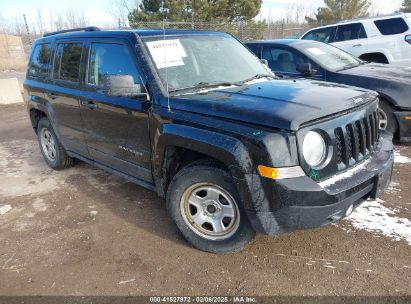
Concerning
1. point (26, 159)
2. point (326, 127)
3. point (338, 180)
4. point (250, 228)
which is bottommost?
point (26, 159)

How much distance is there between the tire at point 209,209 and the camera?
9.23 ft

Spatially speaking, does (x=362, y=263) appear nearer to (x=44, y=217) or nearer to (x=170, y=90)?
(x=170, y=90)

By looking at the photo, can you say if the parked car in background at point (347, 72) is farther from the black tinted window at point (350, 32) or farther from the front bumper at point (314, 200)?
the black tinted window at point (350, 32)

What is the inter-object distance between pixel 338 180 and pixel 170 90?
1601 mm

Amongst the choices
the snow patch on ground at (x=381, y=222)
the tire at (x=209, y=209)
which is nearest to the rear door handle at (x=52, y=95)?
the tire at (x=209, y=209)

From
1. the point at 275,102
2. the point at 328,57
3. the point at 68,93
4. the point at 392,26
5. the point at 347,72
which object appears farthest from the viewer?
the point at 392,26

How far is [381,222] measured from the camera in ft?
11.3

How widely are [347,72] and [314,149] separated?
12.5 ft

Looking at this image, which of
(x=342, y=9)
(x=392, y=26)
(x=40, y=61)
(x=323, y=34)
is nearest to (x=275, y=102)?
(x=40, y=61)

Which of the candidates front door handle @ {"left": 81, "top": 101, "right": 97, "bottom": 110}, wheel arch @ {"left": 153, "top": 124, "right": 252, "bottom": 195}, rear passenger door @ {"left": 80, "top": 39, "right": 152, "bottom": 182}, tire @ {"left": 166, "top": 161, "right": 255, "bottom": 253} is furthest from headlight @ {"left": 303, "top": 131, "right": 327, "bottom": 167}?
front door handle @ {"left": 81, "top": 101, "right": 97, "bottom": 110}

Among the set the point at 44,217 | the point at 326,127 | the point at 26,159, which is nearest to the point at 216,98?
the point at 326,127

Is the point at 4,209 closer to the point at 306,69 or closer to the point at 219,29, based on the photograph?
the point at 306,69

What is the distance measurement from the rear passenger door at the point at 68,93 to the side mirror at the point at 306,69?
340 centimetres

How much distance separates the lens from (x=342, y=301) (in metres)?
2.47
